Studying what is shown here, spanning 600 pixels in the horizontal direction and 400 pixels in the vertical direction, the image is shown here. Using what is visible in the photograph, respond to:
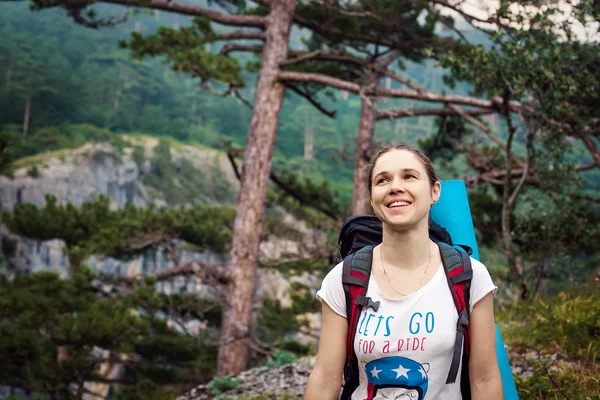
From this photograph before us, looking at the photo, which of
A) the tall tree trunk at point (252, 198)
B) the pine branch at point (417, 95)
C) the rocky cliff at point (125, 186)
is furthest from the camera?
the rocky cliff at point (125, 186)

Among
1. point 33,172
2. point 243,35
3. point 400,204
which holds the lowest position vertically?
point 33,172

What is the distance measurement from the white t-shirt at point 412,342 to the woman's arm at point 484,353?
5 centimetres

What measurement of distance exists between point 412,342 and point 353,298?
258 mm

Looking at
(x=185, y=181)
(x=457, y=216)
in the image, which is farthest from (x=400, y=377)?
(x=185, y=181)

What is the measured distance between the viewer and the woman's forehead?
224 centimetres

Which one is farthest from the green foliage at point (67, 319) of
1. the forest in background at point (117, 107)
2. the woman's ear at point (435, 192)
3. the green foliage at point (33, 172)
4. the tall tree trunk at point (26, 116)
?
the tall tree trunk at point (26, 116)

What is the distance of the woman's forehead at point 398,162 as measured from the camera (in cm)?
224

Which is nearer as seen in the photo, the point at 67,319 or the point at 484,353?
the point at 484,353

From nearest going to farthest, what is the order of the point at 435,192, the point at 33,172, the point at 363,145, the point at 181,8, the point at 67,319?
the point at 435,192, the point at 181,8, the point at 67,319, the point at 363,145, the point at 33,172

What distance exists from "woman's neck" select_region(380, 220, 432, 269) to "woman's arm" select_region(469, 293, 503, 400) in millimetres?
266

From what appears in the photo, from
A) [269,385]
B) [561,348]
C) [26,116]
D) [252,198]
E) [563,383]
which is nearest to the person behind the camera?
[563,383]

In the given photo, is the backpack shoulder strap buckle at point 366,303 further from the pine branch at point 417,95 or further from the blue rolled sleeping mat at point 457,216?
the pine branch at point 417,95

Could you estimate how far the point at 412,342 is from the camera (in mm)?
2092

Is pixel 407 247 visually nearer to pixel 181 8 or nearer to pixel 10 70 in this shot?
pixel 181 8
